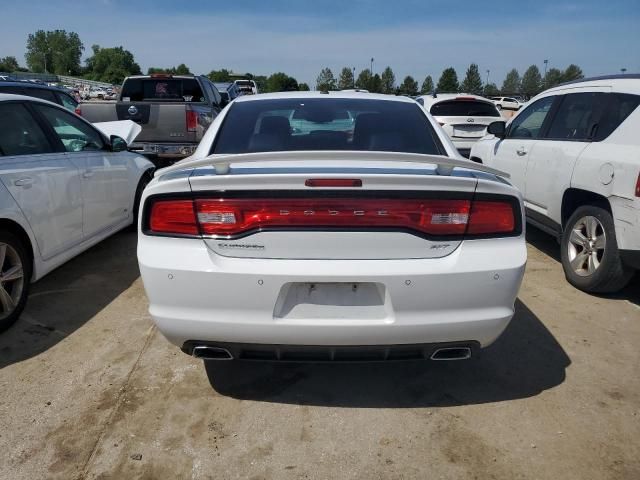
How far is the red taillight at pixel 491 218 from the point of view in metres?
2.34

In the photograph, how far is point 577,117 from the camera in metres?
4.73

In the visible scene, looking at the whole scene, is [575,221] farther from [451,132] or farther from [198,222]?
[451,132]

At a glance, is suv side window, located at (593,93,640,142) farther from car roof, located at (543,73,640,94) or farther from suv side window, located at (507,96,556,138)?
suv side window, located at (507,96,556,138)

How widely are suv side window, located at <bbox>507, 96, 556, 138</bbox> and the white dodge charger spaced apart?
136 inches

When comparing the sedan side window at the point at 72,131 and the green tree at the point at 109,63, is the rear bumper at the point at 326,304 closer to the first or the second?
the sedan side window at the point at 72,131

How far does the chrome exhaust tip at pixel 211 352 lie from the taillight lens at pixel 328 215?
562 mm

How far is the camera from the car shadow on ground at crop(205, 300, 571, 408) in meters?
2.80

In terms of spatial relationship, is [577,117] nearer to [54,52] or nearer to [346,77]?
[346,77]

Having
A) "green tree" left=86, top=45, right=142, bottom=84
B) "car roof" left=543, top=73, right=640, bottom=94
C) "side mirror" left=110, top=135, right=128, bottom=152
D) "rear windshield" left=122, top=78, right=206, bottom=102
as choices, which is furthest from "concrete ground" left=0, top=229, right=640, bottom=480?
"green tree" left=86, top=45, right=142, bottom=84

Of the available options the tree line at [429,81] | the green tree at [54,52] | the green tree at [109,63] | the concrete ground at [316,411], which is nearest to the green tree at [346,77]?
the tree line at [429,81]

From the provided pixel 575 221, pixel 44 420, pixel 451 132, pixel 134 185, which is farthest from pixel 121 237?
pixel 451 132

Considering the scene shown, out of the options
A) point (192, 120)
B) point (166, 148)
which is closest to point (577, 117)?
point (192, 120)

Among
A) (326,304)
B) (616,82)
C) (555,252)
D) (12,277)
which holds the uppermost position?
(616,82)

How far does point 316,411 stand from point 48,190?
2.76 meters
